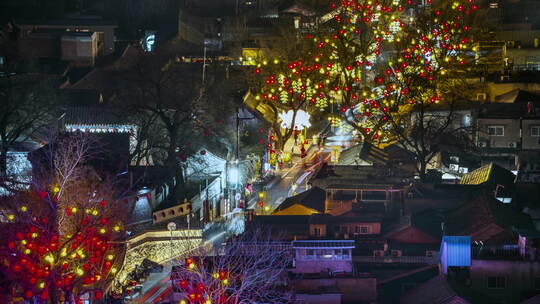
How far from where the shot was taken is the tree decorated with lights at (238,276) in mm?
14977

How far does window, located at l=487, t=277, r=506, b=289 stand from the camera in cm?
A: 1658

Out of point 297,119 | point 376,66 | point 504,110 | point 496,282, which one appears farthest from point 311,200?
point 376,66

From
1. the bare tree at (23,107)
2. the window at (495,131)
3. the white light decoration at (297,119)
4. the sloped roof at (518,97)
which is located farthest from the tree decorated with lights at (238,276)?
the sloped roof at (518,97)

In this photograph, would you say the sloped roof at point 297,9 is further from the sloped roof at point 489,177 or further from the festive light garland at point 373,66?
the sloped roof at point 489,177

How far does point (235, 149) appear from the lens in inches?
1045

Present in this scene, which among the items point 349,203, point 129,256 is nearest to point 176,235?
point 129,256

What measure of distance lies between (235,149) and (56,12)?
1659cm

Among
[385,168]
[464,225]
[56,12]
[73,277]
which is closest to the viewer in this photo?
[73,277]

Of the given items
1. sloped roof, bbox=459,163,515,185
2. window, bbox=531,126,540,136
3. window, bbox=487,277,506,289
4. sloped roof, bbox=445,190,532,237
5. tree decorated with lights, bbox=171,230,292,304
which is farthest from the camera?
window, bbox=531,126,540,136

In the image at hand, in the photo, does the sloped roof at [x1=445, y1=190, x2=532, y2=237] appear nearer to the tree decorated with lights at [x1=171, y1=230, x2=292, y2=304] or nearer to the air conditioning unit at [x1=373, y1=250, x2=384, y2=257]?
the air conditioning unit at [x1=373, y1=250, x2=384, y2=257]

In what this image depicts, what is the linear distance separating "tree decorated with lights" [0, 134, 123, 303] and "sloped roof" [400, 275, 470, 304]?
6.47 metres

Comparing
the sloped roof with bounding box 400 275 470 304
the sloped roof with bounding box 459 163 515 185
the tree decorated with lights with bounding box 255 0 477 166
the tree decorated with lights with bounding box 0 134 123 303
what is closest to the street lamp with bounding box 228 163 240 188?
the tree decorated with lights with bounding box 0 134 123 303

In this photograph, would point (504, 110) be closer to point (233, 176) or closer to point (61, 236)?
point (233, 176)

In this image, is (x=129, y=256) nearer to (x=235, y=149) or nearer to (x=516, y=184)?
(x=235, y=149)
